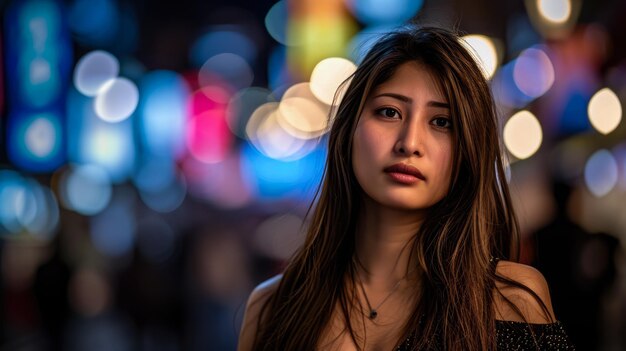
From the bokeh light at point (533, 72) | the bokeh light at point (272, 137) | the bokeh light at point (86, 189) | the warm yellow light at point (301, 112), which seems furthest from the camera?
the bokeh light at point (272, 137)

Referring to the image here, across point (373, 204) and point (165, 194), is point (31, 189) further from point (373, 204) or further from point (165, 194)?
point (373, 204)

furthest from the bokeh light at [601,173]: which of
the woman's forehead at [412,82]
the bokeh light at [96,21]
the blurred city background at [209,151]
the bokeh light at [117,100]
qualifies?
the bokeh light at [117,100]

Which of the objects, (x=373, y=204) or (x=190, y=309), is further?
(x=190, y=309)

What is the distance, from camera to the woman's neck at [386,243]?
2385 millimetres

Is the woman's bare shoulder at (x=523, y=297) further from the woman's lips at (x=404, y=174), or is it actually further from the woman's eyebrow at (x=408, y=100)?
the woman's eyebrow at (x=408, y=100)

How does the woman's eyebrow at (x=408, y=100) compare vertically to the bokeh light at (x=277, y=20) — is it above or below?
below

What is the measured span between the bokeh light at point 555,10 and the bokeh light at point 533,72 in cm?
98

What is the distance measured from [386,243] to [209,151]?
15.8 m

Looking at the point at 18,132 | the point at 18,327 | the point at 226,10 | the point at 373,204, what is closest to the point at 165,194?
the point at 226,10

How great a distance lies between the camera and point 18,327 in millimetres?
9555

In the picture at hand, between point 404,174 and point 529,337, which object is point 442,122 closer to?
point 404,174

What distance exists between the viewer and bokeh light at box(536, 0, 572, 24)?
705cm

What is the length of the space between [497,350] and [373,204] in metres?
0.55

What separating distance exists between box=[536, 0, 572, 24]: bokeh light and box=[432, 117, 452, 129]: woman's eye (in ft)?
17.0
